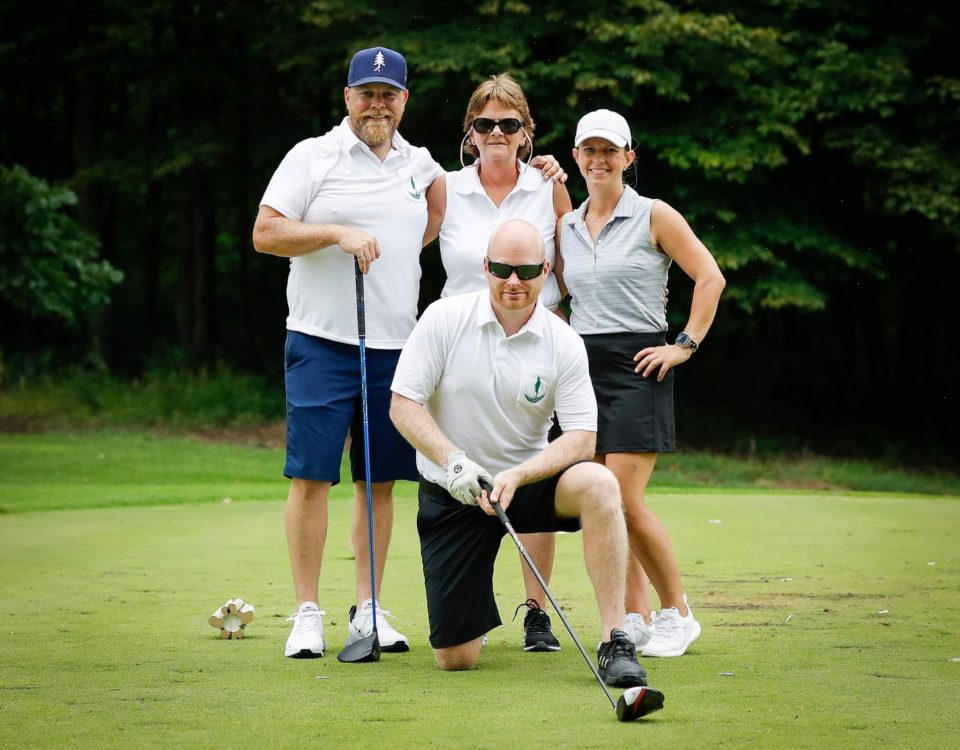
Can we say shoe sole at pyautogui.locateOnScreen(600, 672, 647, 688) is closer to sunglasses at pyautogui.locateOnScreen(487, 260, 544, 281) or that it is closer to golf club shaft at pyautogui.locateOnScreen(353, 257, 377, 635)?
golf club shaft at pyautogui.locateOnScreen(353, 257, 377, 635)

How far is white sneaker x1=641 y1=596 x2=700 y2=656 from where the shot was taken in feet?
14.3

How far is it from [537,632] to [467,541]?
509mm

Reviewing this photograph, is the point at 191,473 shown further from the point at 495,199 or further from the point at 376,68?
the point at 376,68

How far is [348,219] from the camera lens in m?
4.62

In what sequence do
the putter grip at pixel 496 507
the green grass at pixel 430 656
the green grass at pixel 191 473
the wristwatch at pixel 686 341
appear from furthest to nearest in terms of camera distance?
the green grass at pixel 191 473
the wristwatch at pixel 686 341
the putter grip at pixel 496 507
the green grass at pixel 430 656

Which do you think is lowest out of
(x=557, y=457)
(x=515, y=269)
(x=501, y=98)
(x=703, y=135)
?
(x=557, y=457)

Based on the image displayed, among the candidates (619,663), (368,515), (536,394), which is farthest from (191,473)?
(619,663)

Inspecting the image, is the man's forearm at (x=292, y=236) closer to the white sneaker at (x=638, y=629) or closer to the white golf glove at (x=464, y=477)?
the white golf glove at (x=464, y=477)

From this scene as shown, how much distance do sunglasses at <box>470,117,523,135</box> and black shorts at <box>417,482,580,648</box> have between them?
1240 millimetres

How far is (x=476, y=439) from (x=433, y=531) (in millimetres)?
331

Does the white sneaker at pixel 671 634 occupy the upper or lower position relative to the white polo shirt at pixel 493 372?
lower

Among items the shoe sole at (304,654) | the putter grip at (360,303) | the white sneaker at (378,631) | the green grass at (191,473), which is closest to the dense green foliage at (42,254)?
the green grass at (191,473)

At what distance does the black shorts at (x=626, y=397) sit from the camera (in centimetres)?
460

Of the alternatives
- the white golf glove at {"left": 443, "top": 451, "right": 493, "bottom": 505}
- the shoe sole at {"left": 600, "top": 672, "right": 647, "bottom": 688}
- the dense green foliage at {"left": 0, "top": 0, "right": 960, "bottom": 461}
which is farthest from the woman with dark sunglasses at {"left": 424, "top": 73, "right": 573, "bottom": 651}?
the dense green foliage at {"left": 0, "top": 0, "right": 960, "bottom": 461}
